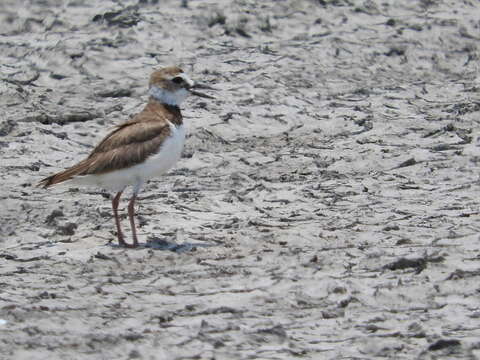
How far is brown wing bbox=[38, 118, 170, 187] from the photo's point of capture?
8.15 m

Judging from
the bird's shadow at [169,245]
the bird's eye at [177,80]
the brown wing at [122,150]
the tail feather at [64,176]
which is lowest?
the bird's shadow at [169,245]

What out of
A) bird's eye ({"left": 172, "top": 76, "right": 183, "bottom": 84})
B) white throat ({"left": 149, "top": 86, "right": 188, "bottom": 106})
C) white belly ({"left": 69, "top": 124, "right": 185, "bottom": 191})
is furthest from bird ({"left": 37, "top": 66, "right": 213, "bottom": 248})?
bird's eye ({"left": 172, "top": 76, "right": 183, "bottom": 84})

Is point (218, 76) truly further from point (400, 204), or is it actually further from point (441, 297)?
point (441, 297)

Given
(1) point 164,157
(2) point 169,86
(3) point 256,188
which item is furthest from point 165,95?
(3) point 256,188

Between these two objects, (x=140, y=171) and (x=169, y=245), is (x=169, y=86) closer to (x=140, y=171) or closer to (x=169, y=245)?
(x=140, y=171)

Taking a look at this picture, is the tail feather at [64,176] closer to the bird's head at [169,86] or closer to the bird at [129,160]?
the bird at [129,160]

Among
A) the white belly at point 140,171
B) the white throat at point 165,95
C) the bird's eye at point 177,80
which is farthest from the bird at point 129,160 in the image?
the bird's eye at point 177,80

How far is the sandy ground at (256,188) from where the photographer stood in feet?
21.5

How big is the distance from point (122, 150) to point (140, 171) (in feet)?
0.70

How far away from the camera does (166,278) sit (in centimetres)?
738

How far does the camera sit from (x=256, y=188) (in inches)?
369

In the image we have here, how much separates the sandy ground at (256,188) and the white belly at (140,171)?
41cm

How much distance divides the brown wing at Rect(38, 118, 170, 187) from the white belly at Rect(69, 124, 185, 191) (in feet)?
0.12

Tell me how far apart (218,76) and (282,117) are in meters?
1.11
